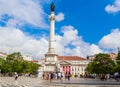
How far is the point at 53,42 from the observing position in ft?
422

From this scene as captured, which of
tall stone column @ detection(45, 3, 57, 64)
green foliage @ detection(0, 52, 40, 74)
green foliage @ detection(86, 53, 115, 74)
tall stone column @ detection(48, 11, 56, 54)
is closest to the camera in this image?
green foliage @ detection(86, 53, 115, 74)

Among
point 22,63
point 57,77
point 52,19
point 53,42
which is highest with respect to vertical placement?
point 52,19

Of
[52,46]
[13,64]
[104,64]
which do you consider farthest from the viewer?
[52,46]

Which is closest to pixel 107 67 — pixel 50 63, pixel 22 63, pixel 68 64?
pixel 50 63

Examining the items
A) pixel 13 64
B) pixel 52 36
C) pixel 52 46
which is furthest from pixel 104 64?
pixel 13 64

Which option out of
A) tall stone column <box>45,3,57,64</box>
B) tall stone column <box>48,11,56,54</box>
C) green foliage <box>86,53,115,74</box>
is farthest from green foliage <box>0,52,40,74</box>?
green foliage <box>86,53,115,74</box>

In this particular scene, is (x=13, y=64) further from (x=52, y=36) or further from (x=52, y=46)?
(x=52, y=36)

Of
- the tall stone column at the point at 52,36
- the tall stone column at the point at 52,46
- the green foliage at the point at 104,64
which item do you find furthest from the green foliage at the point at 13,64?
the green foliage at the point at 104,64

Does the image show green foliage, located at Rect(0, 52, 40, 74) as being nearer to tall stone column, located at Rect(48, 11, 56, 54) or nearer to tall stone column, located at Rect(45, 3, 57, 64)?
tall stone column, located at Rect(45, 3, 57, 64)

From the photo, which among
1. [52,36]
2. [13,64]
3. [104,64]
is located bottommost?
[104,64]

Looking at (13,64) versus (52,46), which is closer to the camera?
(13,64)

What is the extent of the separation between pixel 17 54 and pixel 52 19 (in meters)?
20.9

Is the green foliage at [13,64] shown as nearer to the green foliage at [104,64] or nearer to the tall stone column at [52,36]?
the tall stone column at [52,36]

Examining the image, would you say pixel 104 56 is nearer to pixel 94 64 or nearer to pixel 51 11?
pixel 94 64
